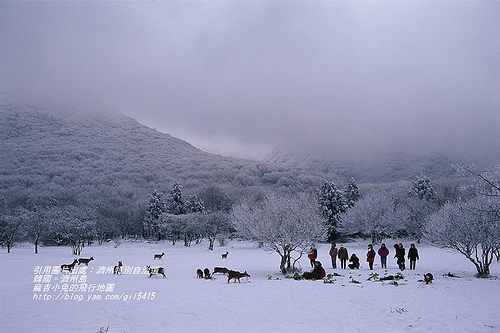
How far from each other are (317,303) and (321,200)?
128 ft

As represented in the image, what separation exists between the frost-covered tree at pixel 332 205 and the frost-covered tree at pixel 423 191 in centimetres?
1504

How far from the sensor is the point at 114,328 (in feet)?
24.3

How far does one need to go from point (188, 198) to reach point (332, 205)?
36138 millimetres

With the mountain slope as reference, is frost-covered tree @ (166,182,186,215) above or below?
below

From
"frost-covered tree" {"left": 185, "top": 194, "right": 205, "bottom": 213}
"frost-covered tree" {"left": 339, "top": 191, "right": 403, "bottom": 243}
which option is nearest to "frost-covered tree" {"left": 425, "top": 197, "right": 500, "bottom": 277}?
"frost-covered tree" {"left": 339, "top": 191, "right": 403, "bottom": 243}

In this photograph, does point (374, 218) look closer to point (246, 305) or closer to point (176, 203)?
point (246, 305)

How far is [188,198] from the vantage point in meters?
68.8

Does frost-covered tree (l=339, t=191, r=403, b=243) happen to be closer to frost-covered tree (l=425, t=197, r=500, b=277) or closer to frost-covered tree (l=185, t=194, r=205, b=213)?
frost-covered tree (l=425, t=197, r=500, b=277)

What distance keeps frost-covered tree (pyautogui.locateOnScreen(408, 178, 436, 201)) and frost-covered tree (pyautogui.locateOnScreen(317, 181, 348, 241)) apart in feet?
49.4

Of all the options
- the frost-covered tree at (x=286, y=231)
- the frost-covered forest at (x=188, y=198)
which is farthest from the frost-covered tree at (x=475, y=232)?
the frost-covered tree at (x=286, y=231)

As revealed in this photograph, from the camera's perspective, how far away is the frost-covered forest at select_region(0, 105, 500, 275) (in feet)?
54.5

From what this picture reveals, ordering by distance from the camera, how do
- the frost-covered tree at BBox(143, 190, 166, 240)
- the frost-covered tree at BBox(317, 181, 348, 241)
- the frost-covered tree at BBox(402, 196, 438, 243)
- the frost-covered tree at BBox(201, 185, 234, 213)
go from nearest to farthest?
1. the frost-covered tree at BBox(402, 196, 438, 243)
2. the frost-covered tree at BBox(317, 181, 348, 241)
3. the frost-covered tree at BBox(143, 190, 166, 240)
4. the frost-covered tree at BBox(201, 185, 234, 213)

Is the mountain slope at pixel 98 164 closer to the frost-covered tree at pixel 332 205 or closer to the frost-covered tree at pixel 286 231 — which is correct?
the frost-covered tree at pixel 332 205

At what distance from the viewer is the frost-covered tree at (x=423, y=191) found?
5078 cm
